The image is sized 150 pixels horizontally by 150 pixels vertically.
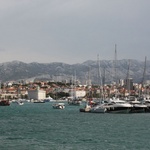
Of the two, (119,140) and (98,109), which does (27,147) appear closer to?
(119,140)

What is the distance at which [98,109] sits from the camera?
3211 inches

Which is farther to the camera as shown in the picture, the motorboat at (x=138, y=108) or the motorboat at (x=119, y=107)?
the motorboat at (x=138, y=108)

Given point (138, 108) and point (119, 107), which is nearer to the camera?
point (119, 107)

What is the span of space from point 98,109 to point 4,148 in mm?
48846

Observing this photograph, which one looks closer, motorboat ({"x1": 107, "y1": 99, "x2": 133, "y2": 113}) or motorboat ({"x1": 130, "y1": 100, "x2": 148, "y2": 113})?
motorboat ({"x1": 107, "y1": 99, "x2": 133, "y2": 113})

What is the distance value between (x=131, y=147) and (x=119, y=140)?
396 centimetres

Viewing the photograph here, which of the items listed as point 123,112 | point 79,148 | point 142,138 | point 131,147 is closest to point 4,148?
point 79,148

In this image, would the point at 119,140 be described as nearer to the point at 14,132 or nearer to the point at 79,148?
the point at 79,148

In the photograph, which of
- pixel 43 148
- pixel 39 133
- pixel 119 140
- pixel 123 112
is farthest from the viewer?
pixel 123 112

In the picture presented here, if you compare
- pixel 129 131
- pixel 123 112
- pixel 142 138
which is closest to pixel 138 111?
pixel 123 112

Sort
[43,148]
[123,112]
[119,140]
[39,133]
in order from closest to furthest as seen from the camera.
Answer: [43,148] < [119,140] < [39,133] < [123,112]

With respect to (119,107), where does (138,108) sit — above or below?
below

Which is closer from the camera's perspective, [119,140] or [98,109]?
[119,140]

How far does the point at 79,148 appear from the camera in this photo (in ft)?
110
